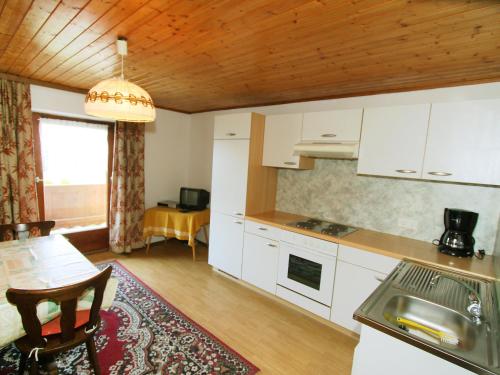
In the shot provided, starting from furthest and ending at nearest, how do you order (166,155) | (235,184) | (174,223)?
(166,155) → (174,223) → (235,184)

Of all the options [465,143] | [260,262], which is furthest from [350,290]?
[465,143]

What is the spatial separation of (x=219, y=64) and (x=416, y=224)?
230cm

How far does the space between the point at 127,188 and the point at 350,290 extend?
327cm

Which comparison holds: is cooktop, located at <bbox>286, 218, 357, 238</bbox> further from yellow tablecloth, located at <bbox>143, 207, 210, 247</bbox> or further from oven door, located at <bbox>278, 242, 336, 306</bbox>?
yellow tablecloth, located at <bbox>143, 207, 210, 247</bbox>

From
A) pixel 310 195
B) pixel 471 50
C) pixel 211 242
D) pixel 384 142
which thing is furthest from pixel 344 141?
pixel 211 242

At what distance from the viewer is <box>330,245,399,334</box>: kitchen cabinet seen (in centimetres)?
210

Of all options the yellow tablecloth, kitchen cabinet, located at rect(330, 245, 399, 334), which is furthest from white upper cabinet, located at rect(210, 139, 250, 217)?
kitchen cabinet, located at rect(330, 245, 399, 334)

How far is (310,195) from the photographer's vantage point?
10.2 feet

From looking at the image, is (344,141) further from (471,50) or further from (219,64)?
(219,64)

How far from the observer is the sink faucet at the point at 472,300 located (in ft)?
4.17

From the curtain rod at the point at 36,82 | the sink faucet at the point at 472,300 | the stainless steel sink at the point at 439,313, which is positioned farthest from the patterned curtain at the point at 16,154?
the sink faucet at the point at 472,300

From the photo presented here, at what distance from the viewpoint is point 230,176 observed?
3148mm

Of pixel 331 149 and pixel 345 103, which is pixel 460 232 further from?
pixel 345 103

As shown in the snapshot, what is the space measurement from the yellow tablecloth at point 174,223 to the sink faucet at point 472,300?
112 inches
